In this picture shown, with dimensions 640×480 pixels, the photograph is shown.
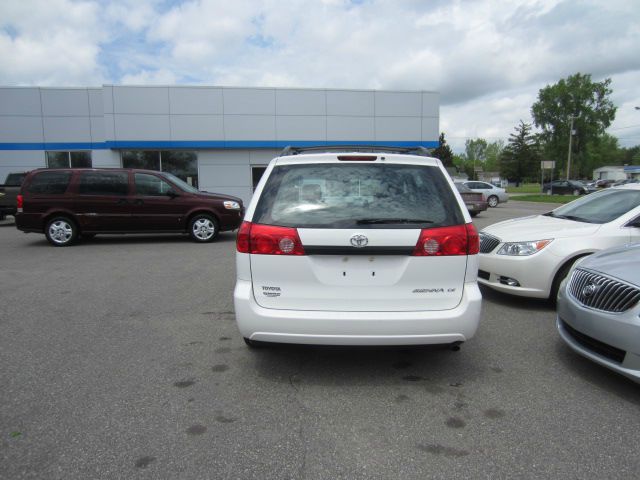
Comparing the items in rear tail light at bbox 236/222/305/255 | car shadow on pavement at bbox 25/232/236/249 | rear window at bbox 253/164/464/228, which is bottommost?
car shadow on pavement at bbox 25/232/236/249

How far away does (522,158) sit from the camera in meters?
100

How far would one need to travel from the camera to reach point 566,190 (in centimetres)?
5016

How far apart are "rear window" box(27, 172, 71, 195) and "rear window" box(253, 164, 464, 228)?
959 cm

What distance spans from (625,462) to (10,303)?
6.51m

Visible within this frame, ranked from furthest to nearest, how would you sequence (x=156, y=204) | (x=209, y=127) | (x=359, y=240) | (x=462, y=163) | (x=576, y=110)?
1. (x=462, y=163)
2. (x=576, y=110)
3. (x=209, y=127)
4. (x=156, y=204)
5. (x=359, y=240)

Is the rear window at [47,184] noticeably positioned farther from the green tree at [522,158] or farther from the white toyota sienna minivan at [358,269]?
the green tree at [522,158]

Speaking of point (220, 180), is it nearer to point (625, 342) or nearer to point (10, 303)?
point (10, 303)

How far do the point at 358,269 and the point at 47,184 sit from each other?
1050cm

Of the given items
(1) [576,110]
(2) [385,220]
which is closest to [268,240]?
(2) [385,220]

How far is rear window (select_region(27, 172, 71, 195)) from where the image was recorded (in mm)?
11078

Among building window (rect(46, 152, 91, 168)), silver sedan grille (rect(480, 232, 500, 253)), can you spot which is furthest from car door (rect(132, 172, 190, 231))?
building window (rect(46, 152, 91, 168))

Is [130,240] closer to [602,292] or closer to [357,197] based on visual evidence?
[357,197]

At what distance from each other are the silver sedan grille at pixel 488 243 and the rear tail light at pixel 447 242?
8.46 feet

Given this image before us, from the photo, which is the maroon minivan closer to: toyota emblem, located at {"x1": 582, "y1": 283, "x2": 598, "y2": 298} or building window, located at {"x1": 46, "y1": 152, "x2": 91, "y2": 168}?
toyota emblem, located at {"x1": 582, "y1": 283, "x2": 598, "y2": 298}
